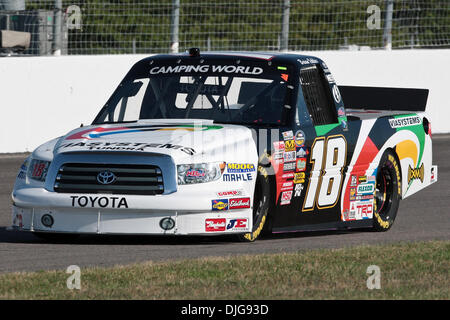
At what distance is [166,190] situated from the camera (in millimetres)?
8508

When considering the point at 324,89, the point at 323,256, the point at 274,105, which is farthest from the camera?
the point at 324,89

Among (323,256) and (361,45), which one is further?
(361,45)

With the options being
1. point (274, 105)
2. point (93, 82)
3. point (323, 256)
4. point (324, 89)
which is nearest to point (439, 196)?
point (324, 89)

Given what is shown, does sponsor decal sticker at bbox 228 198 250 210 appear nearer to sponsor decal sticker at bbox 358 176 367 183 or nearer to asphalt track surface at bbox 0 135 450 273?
asphalt track surface at bbox 0 135 450 273

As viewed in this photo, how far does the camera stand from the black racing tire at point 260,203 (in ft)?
29.5

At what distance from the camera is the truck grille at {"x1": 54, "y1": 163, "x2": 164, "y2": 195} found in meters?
8.53

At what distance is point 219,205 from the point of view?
28.2 ft

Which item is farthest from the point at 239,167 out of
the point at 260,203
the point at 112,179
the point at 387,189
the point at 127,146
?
the point at 387,189

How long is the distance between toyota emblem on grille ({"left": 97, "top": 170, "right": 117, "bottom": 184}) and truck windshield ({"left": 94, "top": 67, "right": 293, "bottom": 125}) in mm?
1299

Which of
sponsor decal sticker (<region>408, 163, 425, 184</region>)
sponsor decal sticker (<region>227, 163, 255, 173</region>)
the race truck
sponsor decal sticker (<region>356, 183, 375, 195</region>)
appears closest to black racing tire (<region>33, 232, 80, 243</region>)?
the race truck

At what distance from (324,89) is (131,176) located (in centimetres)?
254

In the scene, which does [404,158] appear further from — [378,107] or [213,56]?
[213,56]

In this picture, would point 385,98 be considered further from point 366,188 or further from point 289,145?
point 289,145

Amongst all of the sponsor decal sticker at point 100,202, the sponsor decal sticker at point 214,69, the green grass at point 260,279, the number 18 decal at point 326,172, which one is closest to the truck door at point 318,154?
the number 18 decal at point 326,172
